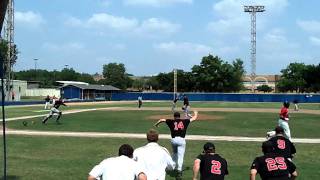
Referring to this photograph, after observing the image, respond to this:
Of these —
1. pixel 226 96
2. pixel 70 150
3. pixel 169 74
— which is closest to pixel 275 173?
pixel 70 150

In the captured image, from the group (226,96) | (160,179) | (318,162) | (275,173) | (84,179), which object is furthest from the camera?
(226,96)

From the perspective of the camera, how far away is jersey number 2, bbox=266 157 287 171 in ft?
26.8

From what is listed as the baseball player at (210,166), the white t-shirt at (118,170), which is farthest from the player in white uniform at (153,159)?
the white t-shirt at (118,170)

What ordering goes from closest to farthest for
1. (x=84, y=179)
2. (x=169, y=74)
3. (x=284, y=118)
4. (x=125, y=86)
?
(x=84, y=179)
(x=284, y=118)
(x=169, y=74)
(x=125, y=86)

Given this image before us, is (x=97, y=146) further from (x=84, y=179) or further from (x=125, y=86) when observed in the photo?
(x=125, y=86)

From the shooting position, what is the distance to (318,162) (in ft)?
55.9

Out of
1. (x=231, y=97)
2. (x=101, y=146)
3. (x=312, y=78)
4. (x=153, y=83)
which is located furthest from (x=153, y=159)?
(x=153, y=83)

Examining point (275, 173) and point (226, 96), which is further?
point (226, 96)

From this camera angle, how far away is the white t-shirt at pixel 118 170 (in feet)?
23.2

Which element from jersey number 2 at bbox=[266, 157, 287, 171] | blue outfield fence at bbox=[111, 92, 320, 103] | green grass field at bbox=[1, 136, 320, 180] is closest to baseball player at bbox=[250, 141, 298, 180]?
jersey number 2 at bbox=[266, 157, 287, 171]

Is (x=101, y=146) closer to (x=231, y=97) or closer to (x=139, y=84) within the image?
(x=231, y=97)

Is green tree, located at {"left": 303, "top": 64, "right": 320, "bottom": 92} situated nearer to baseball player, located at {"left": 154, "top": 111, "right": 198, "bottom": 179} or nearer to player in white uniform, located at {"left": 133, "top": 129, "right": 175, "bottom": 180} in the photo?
baseball player, located at {"left": 154, "top": 111, "right": 198, "bottom": 179}

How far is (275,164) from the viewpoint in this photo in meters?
8.18

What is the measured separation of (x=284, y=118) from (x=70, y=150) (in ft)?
26.1
